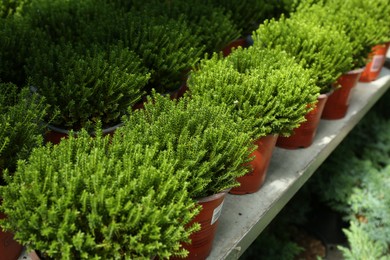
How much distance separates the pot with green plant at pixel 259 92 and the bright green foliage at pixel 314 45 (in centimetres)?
18

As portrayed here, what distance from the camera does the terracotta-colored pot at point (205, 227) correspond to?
1.10 metres

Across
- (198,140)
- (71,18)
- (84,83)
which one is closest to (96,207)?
(198,140)

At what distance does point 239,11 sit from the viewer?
6.54 ft

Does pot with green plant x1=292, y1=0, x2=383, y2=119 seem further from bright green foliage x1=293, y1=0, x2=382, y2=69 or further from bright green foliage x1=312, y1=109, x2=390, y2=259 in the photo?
bright green foliage x1=312, y1=109, x2=390, y2=259

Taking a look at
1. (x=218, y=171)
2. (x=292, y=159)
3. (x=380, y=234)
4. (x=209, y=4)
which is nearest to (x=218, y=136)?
(x=218, y=171)

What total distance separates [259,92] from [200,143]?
306mm

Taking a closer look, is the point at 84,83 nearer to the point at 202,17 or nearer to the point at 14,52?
the point at 14,52

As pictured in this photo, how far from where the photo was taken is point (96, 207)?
85 centimetres

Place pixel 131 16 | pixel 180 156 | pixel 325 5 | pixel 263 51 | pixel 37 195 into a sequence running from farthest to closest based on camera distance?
pixel 325 5 → pixel 131 16 → pixel 263 51 → pixel 180 156 → pixel 37 195

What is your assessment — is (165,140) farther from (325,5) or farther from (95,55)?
(325,5)

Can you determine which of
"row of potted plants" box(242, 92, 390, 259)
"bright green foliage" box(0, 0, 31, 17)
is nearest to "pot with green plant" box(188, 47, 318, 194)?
"bright green foliage" box(0, 0, 31, 17)

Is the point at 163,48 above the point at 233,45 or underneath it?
above

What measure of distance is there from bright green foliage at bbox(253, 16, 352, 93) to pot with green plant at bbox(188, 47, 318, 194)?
0.18 meters

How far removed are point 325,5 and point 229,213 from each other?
1141 mm
